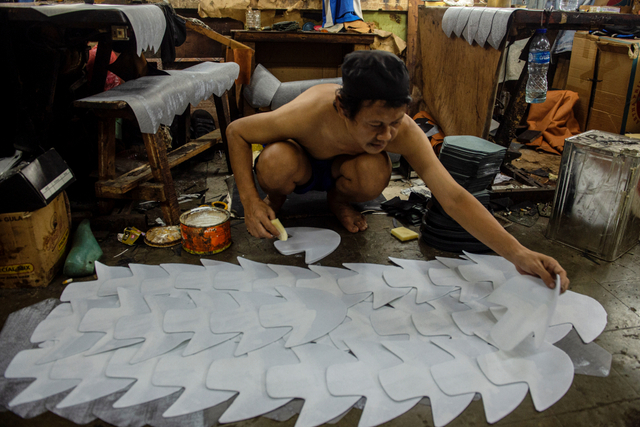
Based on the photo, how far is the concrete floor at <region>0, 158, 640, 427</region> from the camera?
47.4 inches

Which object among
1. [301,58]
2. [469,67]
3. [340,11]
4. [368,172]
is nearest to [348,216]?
[368,172]

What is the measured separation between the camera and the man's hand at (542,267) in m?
1.36

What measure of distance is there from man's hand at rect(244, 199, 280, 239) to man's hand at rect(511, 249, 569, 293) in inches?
36.4

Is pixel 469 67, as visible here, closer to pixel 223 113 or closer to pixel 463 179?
pixel 463 179

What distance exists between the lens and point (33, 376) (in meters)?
1.29

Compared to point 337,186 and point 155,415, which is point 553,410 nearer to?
point 155,415

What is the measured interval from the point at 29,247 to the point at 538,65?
3128 millimetres

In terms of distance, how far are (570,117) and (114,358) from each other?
427cm

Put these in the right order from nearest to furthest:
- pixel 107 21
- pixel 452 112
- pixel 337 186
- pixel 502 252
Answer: pixel 502 252, pixel 107 21, pixel 337 186, pixel 452 112

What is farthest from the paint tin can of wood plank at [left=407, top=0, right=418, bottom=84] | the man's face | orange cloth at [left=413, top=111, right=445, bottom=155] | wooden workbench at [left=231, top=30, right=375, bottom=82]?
wood plank at [left=407, top=0, right=418, bottom=84]

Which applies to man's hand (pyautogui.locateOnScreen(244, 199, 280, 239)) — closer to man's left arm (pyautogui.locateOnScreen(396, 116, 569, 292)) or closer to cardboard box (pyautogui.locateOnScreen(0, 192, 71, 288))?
man's left arm (pyautogui.locateOnScreen(396, 116, 569, 292))

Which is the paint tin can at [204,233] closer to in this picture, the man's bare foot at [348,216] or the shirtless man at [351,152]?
the shirtless man at [351,152]

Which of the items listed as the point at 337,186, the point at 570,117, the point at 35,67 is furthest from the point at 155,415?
the point at 570,117

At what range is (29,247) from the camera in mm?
1735
